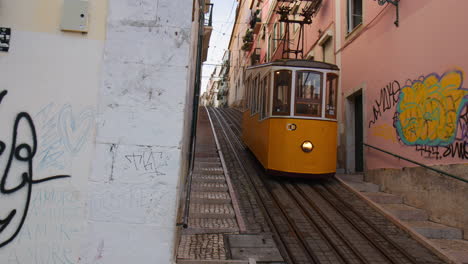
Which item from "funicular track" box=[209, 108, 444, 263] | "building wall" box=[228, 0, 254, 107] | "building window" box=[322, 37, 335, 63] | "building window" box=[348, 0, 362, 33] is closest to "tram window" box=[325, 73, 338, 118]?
"funicular track" box=[209, 108, 444, 263]

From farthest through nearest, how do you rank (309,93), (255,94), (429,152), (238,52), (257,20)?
(238,52)
(257,20)
(255,94)
(309,93)
(429,152)

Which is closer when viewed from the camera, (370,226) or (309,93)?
(370,226)

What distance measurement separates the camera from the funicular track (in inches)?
184

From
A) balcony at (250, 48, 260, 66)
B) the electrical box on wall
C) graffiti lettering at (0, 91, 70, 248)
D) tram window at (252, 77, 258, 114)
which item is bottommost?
graffiti lettering at (0, 91, 70, 248)

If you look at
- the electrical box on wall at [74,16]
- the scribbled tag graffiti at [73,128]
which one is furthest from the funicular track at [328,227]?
the electrical box on wall at [74,16]

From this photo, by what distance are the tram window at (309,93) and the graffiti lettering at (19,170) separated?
560cm

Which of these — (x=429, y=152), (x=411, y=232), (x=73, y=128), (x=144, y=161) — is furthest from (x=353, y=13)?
(x=73, y=128)

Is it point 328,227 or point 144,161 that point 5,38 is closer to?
point 144,161

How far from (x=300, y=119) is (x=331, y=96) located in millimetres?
965

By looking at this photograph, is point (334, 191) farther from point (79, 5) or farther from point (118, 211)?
point (79, 5)

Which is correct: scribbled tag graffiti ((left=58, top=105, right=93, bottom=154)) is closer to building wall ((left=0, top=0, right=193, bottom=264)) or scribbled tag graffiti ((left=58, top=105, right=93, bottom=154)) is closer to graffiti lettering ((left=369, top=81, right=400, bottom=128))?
building wall ((left=0, top=0, right=193, bottom=264))

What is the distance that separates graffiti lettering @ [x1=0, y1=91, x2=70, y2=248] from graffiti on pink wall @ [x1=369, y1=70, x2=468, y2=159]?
18.5 feet

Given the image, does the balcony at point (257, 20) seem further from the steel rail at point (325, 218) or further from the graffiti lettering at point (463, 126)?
the graffiti lettering at point (463, 126)

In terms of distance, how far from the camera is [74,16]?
366 cm
